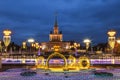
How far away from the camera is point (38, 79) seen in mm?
23344

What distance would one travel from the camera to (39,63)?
33.7m

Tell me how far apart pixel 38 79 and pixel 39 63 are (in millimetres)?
10366

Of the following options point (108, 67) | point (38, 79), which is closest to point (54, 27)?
point (108, 67)

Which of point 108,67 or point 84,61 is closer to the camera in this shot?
point 84,61

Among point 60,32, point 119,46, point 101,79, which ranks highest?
point 60,32

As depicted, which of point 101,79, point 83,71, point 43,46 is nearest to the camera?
point 101,79

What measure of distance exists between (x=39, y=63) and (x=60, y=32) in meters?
132

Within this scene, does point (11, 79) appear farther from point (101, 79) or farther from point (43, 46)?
point (43, 46)

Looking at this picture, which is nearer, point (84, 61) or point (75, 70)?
point (75, 70)

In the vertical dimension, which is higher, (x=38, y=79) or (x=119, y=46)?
(x=119, y=46)

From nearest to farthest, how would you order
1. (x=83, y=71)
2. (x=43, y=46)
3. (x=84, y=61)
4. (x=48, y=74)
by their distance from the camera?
(x=48, y=74) < (x=83, y=71) < (x=84, y=61) < (x=43, y=46)

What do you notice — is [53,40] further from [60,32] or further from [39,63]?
[39,63]

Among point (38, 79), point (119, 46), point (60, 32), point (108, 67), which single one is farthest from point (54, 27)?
point (38, 79)

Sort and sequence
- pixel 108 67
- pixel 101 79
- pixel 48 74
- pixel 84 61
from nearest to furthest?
pixel 101 79
pixel 48 74
pixel 84 61
pixel 108 67
